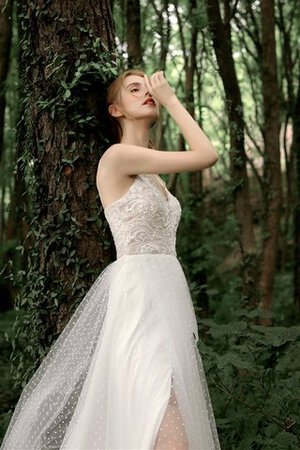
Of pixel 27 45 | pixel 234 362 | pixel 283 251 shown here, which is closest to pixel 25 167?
pixel 27 45

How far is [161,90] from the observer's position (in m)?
3.65

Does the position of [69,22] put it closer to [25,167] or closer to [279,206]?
[25,167]

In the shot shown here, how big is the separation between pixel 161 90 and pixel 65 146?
2.18ft

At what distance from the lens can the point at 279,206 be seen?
9328 mm

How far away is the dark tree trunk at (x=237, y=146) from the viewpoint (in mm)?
7543

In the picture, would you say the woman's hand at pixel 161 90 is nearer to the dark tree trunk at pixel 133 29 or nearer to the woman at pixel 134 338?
the woman at pixel 134 338

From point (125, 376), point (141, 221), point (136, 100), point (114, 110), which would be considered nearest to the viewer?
point (125, 376)

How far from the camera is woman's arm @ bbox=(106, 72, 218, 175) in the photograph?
344 cm

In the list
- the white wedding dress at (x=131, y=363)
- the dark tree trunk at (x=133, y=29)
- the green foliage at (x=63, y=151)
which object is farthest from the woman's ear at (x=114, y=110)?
the dark tree trunk at (x=133, y=29)

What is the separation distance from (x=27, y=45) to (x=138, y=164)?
3.65 feet

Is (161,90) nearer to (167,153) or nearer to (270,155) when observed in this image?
(167,153)

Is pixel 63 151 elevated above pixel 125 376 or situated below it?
above

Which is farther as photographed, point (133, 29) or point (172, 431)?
point (133, 29)

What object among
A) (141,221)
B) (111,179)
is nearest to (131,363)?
(141,221)
